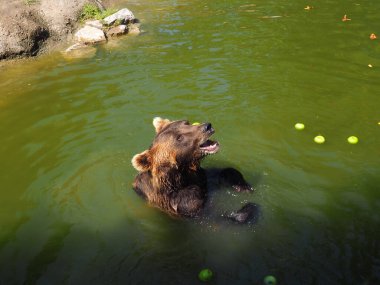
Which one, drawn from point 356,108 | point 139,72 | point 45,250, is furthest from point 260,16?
point 45,250

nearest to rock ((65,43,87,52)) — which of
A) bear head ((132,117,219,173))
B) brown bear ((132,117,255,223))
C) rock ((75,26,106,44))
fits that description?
rock ((75,26,106,44))

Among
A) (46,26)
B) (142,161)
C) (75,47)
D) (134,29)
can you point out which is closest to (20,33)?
(46,26)

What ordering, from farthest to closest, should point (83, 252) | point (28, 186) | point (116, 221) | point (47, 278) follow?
point (28, 186), point (116, 221), point (83, 252), point (47, 278)

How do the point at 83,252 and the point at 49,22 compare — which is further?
the point at 49,22

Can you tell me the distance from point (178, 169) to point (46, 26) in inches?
487

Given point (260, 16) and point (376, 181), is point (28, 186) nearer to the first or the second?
point (376, 181)

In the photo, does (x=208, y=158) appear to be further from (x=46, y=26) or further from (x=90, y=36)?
(x=46, y=26)

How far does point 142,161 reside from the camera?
582 cm

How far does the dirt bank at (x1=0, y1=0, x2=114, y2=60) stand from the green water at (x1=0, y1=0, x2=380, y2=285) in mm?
873

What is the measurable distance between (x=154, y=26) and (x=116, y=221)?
11.3m

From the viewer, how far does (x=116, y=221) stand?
6.72m

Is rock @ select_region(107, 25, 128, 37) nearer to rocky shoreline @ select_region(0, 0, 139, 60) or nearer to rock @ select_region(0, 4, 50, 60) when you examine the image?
rocky shoreline @ select_region(0, 0, 139, 60)

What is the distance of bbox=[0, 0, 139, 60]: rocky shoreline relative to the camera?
14391 mm

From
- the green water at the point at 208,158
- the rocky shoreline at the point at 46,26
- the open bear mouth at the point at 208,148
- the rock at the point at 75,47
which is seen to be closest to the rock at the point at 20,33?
the rocky shoreline at the point at 46,26
